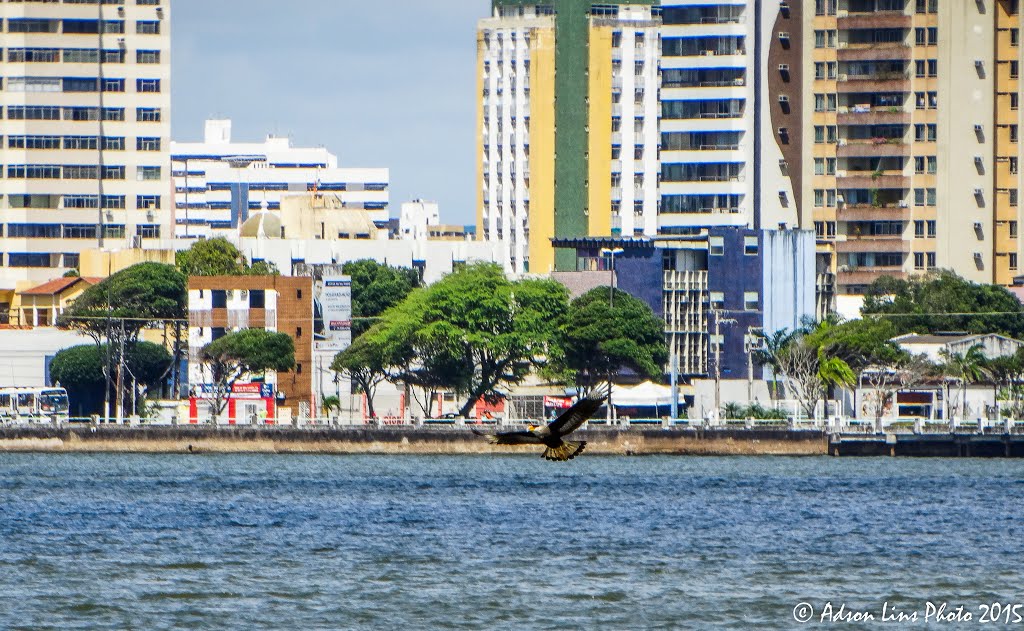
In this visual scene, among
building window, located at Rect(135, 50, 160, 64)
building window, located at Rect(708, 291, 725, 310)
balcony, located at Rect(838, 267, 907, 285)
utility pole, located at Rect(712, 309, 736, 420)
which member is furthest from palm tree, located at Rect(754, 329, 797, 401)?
building window, located at Rect(135, 50, 160, 64)

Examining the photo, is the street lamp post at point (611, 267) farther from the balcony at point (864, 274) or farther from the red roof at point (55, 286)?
the red roof at point (55, 286)

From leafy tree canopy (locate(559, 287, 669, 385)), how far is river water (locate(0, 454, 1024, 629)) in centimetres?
1619

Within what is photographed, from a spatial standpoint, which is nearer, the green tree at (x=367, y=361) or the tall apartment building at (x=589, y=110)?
the green tree at (x=367, y=361)

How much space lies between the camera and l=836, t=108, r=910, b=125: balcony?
14625 centimetres

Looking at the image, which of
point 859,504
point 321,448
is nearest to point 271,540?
point 859,504

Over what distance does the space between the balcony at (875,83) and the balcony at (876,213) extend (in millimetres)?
8322

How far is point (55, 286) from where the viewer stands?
149 metres

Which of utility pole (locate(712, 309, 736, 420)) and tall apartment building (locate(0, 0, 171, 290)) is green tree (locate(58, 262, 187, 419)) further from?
utility pole (locate(712, 309, 736, 420))

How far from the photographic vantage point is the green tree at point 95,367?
126312 mm

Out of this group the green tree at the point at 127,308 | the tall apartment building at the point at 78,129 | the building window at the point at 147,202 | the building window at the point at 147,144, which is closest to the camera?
the green tree at the point at 127,308

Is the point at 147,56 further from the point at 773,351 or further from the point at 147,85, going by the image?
the point at 773,351

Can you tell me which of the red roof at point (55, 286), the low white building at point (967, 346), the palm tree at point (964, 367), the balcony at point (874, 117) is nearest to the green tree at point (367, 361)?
the low white building at point (967, 346)

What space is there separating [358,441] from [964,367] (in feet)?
111

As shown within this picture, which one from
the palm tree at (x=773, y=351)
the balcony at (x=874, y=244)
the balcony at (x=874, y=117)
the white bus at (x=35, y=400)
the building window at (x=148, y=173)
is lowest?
the white bus at (x=35, y=400)
